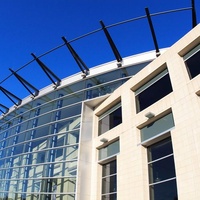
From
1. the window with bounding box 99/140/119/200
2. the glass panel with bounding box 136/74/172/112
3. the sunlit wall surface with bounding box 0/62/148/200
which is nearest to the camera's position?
the glass panel with bounding box 136/74/172/112

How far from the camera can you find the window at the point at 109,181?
541 inches

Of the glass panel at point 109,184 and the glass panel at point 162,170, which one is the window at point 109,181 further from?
the glass panel at point 162,170

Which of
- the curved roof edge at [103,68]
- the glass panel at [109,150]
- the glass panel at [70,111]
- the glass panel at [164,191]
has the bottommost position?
the glass panel at [164,191]

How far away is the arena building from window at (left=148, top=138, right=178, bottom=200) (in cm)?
4

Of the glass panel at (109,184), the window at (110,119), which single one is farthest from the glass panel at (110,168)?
the window at (110,119)

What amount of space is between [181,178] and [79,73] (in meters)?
12.8

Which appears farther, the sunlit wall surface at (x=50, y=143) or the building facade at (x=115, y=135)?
the sunlit wall surface at (x=50, y=143)

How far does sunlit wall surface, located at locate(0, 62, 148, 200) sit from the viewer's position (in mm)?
15977

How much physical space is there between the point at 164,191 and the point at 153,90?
532cm

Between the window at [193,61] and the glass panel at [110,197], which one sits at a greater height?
the window at [193,61]

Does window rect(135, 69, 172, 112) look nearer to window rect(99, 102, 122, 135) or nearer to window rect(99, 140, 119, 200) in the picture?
window rect(99, 102, 122, 135)

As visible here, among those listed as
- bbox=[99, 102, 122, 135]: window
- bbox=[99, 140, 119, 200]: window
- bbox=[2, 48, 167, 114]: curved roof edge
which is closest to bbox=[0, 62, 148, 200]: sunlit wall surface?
bbox=[2, 48, 167, 114]: curved roof edge

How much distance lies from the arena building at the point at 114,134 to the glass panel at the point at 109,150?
7 cm

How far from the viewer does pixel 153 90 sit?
1352 centimetres
